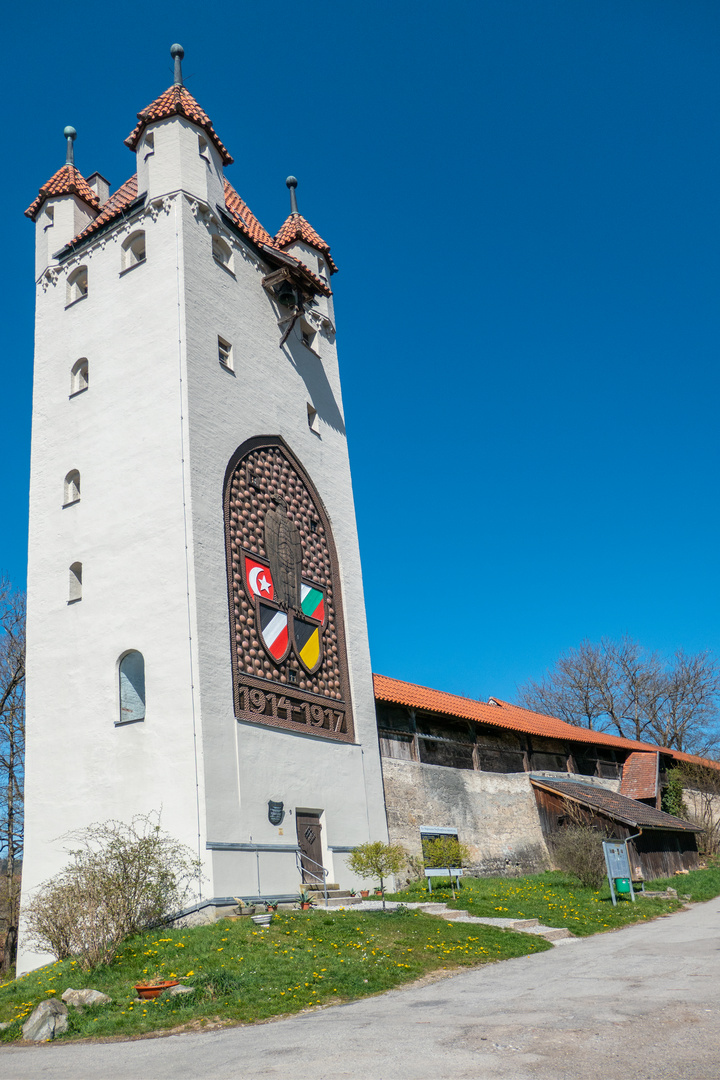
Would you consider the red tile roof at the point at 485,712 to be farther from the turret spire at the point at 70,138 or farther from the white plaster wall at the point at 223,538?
the turret spire at the point at 70,138

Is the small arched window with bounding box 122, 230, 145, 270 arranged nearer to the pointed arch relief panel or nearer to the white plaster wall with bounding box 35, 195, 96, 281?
the white plaster wall with bounding box 35, 195, 96, 281

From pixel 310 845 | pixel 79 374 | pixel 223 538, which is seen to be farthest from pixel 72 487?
pixel 310 845

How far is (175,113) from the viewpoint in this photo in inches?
838

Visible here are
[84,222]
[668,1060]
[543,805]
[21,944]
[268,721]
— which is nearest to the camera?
[668,1060]

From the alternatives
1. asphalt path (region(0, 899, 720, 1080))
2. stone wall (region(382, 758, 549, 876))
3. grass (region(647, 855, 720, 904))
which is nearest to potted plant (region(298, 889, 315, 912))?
stone wall (region(382, 758, 549, 876))

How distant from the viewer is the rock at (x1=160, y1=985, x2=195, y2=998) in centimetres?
973

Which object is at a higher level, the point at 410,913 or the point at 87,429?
the point at 87,429

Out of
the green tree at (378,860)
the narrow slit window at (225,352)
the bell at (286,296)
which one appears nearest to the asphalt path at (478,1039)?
the green tree at (378,860)

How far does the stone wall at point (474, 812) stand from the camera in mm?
21283

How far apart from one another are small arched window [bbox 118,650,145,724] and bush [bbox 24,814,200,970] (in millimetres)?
2259

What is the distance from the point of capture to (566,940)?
1403 centimetres

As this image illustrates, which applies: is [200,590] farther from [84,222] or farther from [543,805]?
[543,805]

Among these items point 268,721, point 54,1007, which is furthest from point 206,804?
point 54,1007

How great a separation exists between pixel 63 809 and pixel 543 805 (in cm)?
1499
